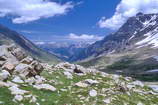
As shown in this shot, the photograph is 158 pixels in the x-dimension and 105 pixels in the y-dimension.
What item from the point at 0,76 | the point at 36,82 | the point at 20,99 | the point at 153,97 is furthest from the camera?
the point at 153,97

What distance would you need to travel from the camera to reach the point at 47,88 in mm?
27484

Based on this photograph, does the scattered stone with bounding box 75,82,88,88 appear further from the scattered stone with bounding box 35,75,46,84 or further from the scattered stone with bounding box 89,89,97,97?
the scattered stone with bounding box 35,75,46,84

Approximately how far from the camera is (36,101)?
23312mm

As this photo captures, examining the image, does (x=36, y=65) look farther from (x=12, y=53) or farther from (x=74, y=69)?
(x=74, y=69)

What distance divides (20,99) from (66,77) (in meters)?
12.2

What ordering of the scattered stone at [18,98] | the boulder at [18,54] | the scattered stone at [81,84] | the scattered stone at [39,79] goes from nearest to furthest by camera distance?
the scattered stone at [18,98]
the scattered stone at [39,79]
the scattered stone at [81,84]
the boulder at [18,54]

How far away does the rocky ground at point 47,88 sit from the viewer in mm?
24058

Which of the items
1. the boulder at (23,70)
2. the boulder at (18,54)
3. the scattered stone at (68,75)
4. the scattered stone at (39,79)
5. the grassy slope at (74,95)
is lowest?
the grassy slope at (74,95)

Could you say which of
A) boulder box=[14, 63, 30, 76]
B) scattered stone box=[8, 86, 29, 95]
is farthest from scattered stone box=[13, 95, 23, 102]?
boulder box=[14, 63, 30, 76]

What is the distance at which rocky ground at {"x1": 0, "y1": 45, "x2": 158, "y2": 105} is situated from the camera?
947 inches

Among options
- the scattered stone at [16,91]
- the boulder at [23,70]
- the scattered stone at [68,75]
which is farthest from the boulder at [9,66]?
the scattered stone at [68,75]

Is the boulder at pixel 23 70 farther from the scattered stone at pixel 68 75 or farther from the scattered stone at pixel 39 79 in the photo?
the scattered stone at pixel 68 75

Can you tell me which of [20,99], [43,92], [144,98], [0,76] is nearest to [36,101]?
[20,99]

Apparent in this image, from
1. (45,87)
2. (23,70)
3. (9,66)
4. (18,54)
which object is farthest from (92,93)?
(18,54)
